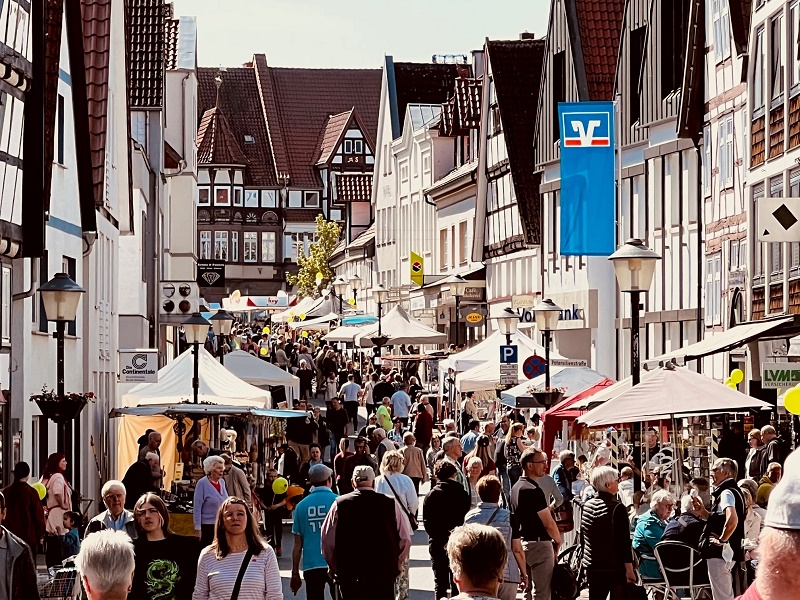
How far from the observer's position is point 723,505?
13875 mm

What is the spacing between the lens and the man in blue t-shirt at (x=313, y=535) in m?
13.3

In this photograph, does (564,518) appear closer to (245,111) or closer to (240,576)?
(240,576)

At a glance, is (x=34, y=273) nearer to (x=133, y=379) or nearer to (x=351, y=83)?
(x=133, y=379)

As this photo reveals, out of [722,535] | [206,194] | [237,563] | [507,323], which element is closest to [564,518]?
[722,535]

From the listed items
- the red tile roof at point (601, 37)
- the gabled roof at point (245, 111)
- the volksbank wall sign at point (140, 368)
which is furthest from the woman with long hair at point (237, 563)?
the gabled roof at point (245, 111)

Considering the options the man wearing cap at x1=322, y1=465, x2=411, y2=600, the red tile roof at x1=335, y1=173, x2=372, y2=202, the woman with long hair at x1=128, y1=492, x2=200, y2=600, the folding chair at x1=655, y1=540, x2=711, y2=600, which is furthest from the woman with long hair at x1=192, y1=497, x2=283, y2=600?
the red tile roof at x1=335, y1=173, x2=372, y2=202

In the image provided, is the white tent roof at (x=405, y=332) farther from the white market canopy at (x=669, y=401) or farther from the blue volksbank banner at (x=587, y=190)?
the white market canopy at (x=669, y=401)

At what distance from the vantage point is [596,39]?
143 ft

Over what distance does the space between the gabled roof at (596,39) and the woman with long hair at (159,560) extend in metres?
33.5

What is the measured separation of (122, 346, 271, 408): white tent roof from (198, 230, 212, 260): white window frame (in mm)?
77306

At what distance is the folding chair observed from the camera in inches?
529

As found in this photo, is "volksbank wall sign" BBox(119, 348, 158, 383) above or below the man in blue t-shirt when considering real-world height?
above

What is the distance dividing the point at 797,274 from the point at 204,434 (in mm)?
9240

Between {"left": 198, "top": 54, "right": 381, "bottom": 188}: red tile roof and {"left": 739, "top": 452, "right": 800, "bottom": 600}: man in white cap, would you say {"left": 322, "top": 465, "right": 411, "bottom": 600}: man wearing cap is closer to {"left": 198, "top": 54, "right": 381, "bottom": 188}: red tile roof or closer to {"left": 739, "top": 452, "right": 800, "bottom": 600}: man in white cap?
{"left": 739, "top": 452, "right": 800, "bottom": 600}: man in white cap
